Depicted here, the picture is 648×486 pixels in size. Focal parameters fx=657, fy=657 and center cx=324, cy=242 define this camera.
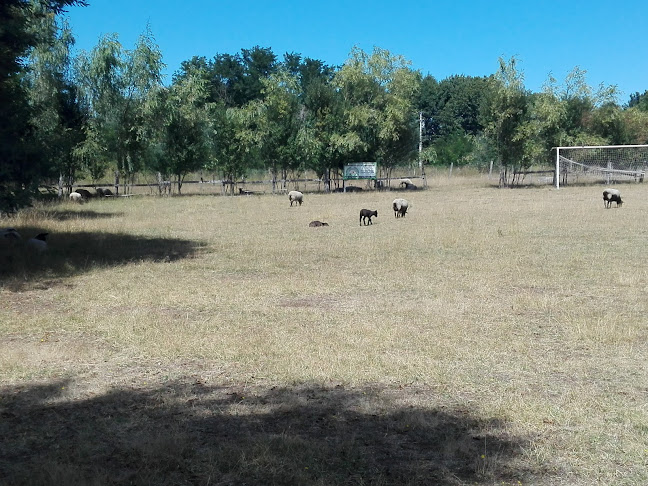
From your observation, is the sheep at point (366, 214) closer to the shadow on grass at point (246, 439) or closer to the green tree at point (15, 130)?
the green tree at point (15, 130)

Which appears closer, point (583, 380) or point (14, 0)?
point (583, 380)

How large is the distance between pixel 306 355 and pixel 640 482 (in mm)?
3755

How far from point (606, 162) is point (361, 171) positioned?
18.3 m

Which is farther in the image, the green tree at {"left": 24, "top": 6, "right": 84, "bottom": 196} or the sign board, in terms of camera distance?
the sign board

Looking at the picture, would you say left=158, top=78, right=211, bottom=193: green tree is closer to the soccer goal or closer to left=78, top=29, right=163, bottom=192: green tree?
left=78, top=29, right=163, bottom=192: green tree

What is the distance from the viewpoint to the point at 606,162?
48438 millimetres

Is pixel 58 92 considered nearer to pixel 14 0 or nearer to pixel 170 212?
pixel 170 212

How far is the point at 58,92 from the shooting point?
37031 millimetres

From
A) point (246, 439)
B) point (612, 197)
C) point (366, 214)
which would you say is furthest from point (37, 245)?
point (612, 197)

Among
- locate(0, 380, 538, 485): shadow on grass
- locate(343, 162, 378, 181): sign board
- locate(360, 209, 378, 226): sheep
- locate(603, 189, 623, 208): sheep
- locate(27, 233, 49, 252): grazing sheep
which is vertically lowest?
locate(0, 380, 538, 485): shadow on grass

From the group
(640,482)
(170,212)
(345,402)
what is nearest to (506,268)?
(345,402)

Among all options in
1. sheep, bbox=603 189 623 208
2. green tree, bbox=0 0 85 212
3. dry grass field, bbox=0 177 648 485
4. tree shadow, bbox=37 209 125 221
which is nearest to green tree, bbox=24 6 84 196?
tree shadow, bbox=37 209 125 221

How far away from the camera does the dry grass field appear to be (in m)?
4.68

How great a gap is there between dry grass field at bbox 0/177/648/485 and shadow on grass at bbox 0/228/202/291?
103mm
